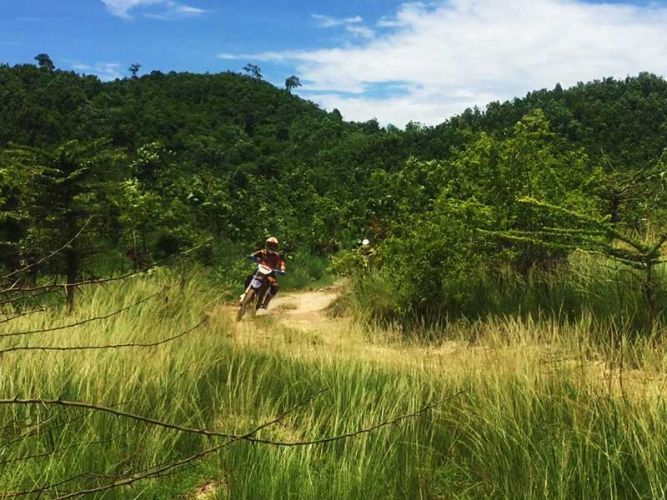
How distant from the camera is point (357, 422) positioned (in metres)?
3.70

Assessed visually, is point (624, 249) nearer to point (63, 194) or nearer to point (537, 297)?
point (537, 297)

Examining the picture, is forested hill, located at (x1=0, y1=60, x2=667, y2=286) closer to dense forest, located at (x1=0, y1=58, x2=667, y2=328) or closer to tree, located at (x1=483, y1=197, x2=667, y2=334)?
dense forest, located at (x1=0, y1=58, x2=667, y2=328)

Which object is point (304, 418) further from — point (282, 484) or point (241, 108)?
point (241, 108)

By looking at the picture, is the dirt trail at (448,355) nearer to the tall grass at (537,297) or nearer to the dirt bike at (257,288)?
the tall grass at (537,297)

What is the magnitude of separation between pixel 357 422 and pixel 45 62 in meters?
63.7

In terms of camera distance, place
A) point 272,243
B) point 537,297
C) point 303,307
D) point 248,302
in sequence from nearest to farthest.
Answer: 1. point 537,297
2. point 248,302
3. point 272,243
4. point 303,307

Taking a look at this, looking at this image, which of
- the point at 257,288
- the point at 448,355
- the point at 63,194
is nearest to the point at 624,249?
the point at 448,355

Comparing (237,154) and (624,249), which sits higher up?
(237,154)

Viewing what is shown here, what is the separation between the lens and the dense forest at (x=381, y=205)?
7.64m

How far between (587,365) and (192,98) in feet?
183

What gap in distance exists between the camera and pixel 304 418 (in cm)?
378

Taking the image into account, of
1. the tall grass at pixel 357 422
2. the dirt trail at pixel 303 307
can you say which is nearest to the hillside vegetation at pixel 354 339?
the tall grass at pixel 357 422

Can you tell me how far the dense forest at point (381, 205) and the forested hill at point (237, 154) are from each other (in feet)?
0.18

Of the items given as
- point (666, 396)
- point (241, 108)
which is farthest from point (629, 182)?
point (241, 108)
